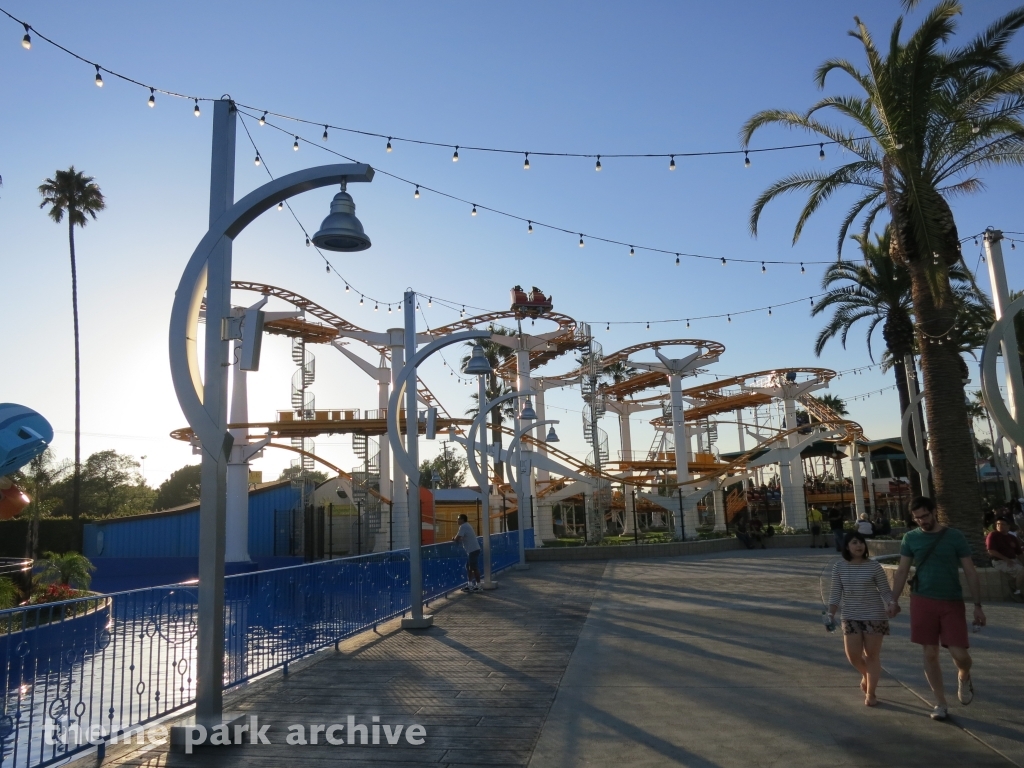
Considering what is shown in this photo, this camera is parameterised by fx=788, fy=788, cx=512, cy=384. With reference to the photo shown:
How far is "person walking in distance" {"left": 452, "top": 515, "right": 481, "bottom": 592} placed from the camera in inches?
634

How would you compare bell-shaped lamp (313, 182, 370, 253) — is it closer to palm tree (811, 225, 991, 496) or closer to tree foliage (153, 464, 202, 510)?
palm tree (811, 225, 991, 496)

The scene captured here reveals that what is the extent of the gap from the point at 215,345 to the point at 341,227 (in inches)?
56.2

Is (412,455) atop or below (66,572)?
atop

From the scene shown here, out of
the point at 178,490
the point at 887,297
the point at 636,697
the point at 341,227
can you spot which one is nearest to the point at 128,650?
the point at 341,227

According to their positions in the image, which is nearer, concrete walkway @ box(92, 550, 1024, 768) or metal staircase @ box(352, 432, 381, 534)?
concrete walkway @ box(92, 550, 1024, 768)

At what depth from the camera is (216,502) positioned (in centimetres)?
605

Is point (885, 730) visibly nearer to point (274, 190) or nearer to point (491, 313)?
point (274, 190)

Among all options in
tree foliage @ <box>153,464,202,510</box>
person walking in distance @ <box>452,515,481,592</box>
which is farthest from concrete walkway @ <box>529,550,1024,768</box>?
tree foliage @ <box>153,464,202,510</box>

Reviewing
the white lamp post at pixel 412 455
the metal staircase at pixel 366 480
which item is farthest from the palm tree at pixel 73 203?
the white lamp post at pixel 412 455

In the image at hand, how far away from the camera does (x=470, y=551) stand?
16125mm

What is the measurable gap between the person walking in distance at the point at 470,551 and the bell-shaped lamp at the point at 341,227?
995cm

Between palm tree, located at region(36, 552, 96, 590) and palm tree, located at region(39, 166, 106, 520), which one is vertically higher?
palm tree, located at region(39, 166, 106, 520)

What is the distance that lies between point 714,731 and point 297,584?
5.08 m

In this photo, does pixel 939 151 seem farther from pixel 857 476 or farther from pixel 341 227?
pixel 857 476
